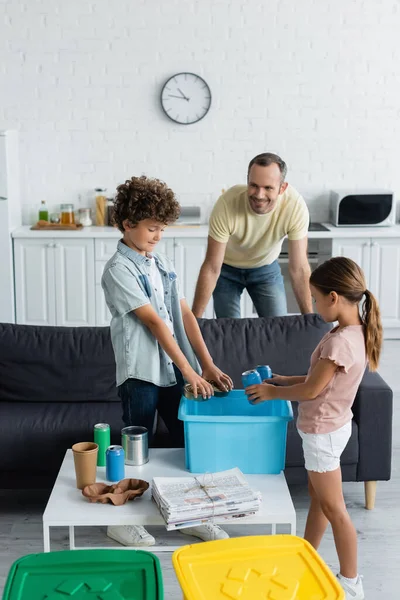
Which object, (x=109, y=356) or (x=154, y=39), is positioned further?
(x=154, y=39)

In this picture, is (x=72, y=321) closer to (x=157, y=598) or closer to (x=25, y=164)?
(x=25, y=164)

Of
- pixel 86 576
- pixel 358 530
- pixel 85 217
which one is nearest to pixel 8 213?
pixel 85 217

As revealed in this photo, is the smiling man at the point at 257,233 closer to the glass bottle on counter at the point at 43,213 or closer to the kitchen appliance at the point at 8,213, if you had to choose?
the kitchen appliance at the point at 8,213

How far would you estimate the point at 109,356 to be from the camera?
360 cm

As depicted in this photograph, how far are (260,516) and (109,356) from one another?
132 centimetres

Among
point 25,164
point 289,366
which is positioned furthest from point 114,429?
point 25,164

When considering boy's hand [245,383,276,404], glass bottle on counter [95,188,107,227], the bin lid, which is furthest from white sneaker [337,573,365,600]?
glass bottle on counter [95,188,107,227]

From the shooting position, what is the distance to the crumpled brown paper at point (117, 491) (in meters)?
2.53

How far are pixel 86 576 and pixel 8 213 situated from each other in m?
4.24

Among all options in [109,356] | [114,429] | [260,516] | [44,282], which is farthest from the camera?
[44,282]

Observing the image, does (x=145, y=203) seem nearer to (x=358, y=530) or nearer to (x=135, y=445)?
(x=135, y=445)

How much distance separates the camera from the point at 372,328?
2.52 metres

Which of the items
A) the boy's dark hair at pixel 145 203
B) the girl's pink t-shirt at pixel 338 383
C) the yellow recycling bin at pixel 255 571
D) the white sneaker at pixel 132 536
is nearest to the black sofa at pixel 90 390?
the white sneaker at pixel 132 536

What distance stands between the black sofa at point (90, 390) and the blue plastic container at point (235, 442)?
506 mm
